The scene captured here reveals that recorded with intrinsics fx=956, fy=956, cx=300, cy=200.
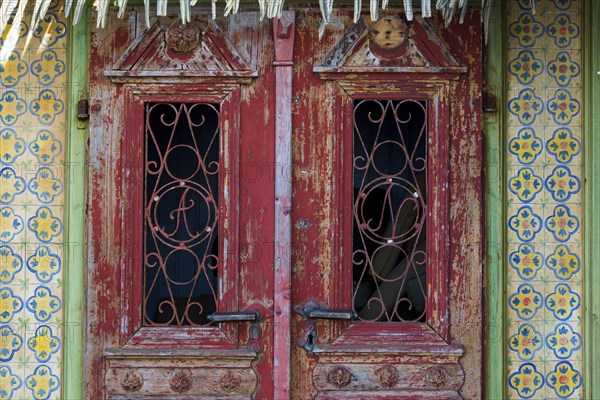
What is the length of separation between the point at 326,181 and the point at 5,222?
1.45m

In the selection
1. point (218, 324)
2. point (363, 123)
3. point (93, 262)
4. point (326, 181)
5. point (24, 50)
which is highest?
point (24, 50)

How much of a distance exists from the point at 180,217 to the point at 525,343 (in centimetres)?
164

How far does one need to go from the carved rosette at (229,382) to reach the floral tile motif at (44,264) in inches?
34.9

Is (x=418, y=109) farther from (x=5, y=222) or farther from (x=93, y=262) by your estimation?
(x=5, y=222)

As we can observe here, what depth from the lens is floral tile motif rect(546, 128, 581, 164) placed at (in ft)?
14.1

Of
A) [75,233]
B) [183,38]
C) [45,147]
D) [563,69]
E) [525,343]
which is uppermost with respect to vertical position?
[183,38]

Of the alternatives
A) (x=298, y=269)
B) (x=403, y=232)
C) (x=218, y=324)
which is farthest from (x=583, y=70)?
(x=218, y=324)

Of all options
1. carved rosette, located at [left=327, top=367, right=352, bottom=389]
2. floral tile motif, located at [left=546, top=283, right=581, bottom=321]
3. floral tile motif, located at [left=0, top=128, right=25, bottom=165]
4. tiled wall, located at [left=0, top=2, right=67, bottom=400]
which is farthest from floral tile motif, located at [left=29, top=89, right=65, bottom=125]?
floral tile motif, located at [left=546, top=283, right=581, bottom=321]

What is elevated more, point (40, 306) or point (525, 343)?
point (40, 306)

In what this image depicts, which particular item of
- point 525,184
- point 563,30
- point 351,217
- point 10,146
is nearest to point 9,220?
point 10,146

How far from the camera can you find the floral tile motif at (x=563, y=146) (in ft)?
14.1

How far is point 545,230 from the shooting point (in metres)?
4.29

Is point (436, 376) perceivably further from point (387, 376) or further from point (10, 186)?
point (10, 186)

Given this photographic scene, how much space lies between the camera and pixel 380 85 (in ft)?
14.0
